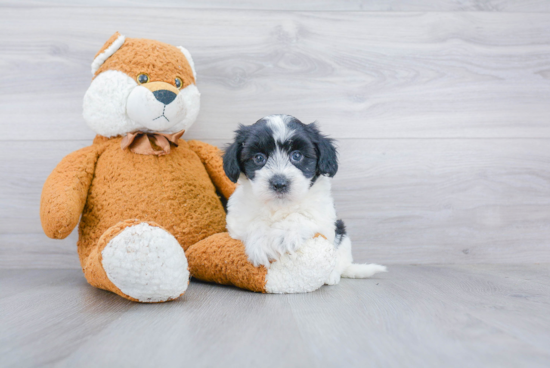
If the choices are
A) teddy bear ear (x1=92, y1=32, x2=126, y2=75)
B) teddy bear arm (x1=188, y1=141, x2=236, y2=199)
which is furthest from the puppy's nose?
teddy bear ear (x1=92, y1=32, x2=126, y2=75)

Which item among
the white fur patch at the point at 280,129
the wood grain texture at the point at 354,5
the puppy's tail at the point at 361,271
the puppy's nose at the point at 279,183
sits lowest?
the puppy's tail at the point at 361,271

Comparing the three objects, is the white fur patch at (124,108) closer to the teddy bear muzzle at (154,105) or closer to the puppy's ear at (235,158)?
the teddy bear muzzle at (154,105)

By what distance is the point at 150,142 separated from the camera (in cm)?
147

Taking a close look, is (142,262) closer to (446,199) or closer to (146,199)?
(146,199)

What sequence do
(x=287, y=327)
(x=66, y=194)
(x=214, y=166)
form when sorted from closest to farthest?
(x=287, y=327)
(x=66, y=194)
(x=214, y=166)

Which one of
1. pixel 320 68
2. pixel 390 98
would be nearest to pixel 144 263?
pixel 320 68

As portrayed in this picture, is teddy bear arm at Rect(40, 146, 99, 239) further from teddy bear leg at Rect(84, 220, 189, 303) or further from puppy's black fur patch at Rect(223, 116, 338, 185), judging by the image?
puppy's black fur patch at Rect(223, 116, 338, 185)

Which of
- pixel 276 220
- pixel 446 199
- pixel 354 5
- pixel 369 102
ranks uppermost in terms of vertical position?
pixel 354 5

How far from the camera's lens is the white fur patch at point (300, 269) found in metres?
1.19

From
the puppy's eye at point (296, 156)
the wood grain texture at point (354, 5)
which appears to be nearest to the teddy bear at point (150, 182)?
the puppy's eye at point (296, 156)

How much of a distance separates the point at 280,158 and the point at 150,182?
477 mm

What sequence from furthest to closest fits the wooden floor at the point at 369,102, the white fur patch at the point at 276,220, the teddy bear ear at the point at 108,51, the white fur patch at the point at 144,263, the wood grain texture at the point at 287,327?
the wooden floor at the point at 369,102 → the teddy bear ear at the point at 108,51 → the white fur patch at the point at 276,220 → the white fur patch at the point at 144,263 → the wood grain texture at the point at 287,327

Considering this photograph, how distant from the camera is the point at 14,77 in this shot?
1723mm

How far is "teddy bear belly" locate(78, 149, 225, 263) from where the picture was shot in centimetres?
137
